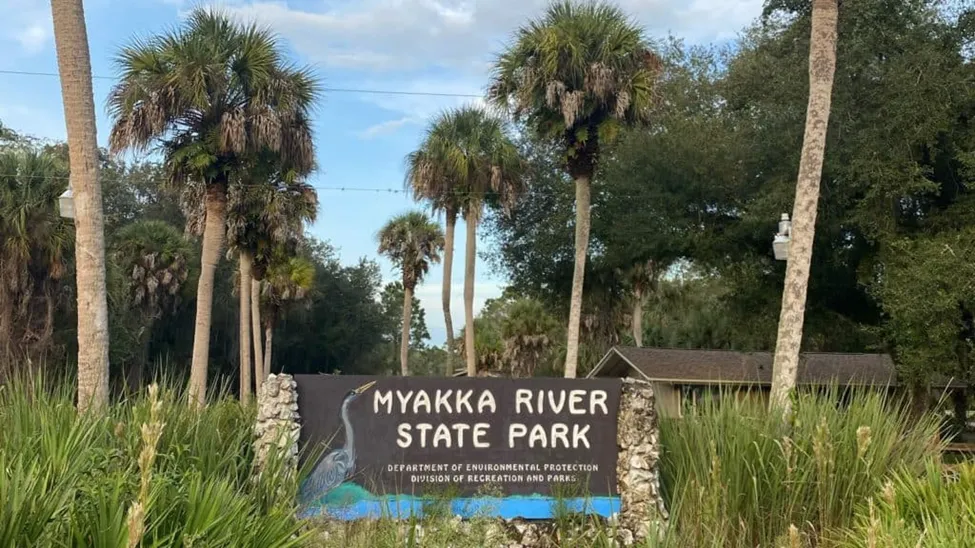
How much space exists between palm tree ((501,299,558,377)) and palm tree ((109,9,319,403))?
22.1m

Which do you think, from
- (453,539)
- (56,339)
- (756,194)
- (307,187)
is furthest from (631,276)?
(453,539)

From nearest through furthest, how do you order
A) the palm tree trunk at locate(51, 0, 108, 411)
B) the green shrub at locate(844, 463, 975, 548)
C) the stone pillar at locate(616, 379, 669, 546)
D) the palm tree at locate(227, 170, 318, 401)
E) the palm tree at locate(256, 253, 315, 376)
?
the green shrub at locate(844, 463, 975, 548)
the stone pillar at locate(616, 379, 669, 546)
the palm tree trunk at locate(51, 0, 108, 411)
the palm tree at locate(227, 170, 318, 401)
the palm tree at locate(256, 253, 315, 376)

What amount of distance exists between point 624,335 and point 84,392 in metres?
38.7

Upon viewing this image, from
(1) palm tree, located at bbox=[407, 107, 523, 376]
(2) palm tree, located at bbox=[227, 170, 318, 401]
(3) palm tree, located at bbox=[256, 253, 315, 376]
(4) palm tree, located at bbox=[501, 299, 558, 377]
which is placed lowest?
(4) palm tree, located at bbox=[501, 299, 558, 377]

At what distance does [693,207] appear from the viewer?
2503 centimetres

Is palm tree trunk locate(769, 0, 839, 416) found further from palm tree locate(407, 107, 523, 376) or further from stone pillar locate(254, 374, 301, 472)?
palm tree locate(407, 107, 523, 376)

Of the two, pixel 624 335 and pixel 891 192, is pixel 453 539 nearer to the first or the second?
pixel 891 192

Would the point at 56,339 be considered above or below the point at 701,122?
below

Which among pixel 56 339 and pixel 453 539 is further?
pixel 56 339

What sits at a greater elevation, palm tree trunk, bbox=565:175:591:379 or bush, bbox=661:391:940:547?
palm tree trunk, bbox=565:175:591:379

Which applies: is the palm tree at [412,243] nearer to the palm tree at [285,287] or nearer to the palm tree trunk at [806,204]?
the palm tree at [285,287]

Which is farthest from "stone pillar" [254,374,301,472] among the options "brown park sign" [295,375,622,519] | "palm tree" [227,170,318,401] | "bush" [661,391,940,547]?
"palm tree" [227,170,318,401]

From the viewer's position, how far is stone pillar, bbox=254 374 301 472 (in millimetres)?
7199

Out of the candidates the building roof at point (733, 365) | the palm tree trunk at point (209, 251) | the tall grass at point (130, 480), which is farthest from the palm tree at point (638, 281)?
the tall grass at point (130, 480)
